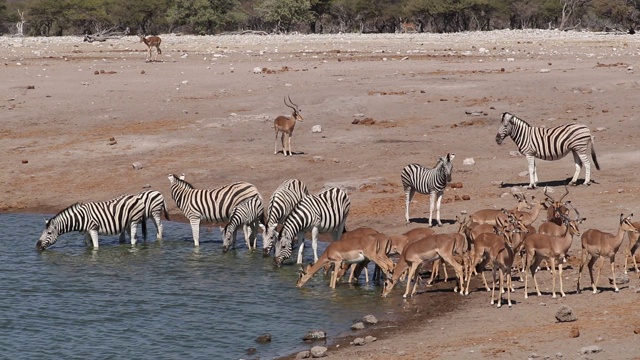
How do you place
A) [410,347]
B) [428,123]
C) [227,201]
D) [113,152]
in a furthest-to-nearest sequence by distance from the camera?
[428,123]
[113,152]
[227,201]
[410,347]

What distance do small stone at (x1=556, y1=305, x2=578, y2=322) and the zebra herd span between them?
577 cm

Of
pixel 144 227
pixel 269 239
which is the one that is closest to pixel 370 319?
pixel 269 239

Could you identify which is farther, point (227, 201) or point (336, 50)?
point (336, 50)

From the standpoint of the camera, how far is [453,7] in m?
76.0

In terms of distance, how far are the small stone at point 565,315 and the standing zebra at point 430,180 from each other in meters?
6.39

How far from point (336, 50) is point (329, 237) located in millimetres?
29652

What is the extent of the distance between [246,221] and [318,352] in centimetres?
681

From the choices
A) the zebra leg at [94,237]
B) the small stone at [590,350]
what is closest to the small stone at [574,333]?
the small stone at [590,350]

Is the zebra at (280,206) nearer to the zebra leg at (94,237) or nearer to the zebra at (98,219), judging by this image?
the zebra at (98,219)

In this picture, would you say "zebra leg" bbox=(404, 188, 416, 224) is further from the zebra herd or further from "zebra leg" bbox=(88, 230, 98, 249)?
"zebra leg" bbox=(88, 230, 98, 249)

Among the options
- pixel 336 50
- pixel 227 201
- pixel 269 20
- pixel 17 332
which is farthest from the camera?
pixel 269 20

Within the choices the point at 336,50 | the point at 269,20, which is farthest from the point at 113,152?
the point at 269,20

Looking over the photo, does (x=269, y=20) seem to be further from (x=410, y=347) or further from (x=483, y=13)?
(x=410, y=347)

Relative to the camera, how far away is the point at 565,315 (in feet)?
43.9
